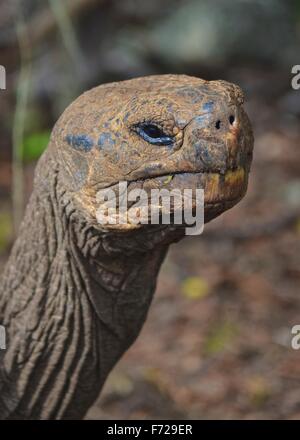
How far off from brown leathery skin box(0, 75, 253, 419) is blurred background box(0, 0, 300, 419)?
143 cm

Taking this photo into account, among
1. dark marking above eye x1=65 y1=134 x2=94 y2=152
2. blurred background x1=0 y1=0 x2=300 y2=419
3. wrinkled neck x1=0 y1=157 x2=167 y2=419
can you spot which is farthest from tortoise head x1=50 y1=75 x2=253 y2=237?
blurred background x1=0 y1=0 x2=300 y2=419

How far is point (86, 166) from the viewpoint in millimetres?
2959

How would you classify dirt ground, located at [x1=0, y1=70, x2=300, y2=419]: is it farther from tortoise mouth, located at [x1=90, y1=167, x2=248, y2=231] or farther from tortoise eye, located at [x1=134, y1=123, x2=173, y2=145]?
tortoise eye, located at [x1=134, y1=123, x2=173, y2=145]

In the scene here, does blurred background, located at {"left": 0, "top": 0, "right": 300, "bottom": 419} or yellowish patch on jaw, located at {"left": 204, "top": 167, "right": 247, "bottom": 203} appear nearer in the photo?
yellowish patch on jaw, located at {"left": 204, "top": 167, "right": 247, "bottom": 203}

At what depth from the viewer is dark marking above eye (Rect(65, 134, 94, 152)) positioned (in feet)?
9.64

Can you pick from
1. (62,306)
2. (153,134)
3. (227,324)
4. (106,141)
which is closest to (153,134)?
(153,134)

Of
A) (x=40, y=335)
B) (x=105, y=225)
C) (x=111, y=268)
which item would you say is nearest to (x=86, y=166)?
(x=105, y=225)

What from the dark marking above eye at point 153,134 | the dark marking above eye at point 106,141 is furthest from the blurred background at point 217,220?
the dark marking above eye at point 153,134

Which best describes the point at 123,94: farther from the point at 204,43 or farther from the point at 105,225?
the point at 204,43

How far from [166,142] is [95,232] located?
43 centimetres

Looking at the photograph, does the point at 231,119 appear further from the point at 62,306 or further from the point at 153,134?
the point at 62,306

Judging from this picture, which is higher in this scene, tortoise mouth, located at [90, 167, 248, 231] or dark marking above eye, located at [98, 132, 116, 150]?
dark marking above eye, located at [98, 132, 116, 150]

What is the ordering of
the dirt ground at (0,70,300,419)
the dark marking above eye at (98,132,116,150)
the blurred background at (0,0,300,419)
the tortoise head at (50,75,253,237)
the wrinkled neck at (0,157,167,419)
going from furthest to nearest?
1. the blurred background at (0,0,300,419)
2. the dirt ground at (0,70,300,419)
3. the wrinkled neck at (0,157,167,419)
4. the dark marking above eye at (98,132,116,150)
5. the tortoise head at (50,75,253,237)

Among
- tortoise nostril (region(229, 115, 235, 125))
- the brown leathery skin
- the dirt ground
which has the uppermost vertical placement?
tortoise nostril (region(229, 115, 235, 125))
